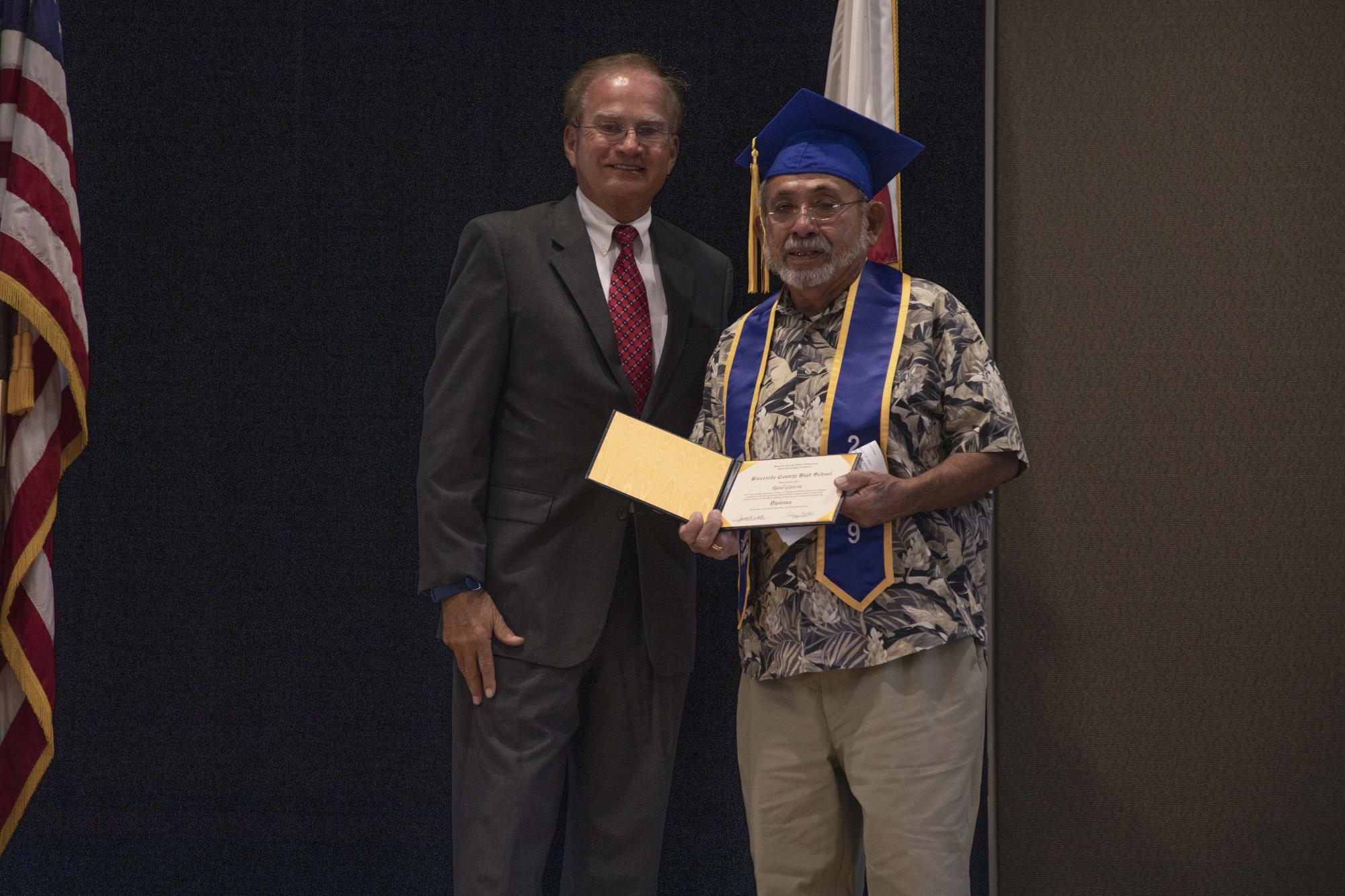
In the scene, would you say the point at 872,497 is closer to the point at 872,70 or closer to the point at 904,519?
the point at 904,519

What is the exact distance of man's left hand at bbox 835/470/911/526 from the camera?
1.75 meters

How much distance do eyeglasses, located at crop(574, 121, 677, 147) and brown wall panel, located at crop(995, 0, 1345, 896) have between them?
1.10m

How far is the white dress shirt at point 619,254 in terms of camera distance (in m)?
2.33

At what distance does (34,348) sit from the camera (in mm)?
2477

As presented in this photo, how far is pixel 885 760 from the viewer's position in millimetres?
1823

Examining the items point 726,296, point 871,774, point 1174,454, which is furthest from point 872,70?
point 871,774

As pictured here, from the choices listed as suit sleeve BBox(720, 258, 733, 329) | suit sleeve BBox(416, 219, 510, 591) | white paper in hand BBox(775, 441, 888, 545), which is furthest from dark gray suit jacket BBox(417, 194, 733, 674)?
white paper in hand BBox(775, 441, 888, 545)

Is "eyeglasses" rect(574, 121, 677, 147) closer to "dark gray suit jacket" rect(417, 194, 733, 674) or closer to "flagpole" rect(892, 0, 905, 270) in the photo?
"dark gray suit jacket" rect(417, 194, 733, 674)

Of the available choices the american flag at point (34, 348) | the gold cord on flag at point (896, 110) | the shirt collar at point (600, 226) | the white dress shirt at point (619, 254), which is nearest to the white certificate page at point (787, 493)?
the white dress shirt at point (619, 254)

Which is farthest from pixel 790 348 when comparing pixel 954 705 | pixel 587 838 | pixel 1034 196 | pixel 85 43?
pixel 85 43

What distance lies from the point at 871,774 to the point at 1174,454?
151cm

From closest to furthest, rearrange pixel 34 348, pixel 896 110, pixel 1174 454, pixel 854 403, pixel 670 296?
pixel 854 403
pixel 670 296
pixel 34 348
pixel 896 110
pixel 1174 454

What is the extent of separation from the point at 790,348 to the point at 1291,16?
74.2 inches

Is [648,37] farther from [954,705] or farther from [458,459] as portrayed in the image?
[954,705]
